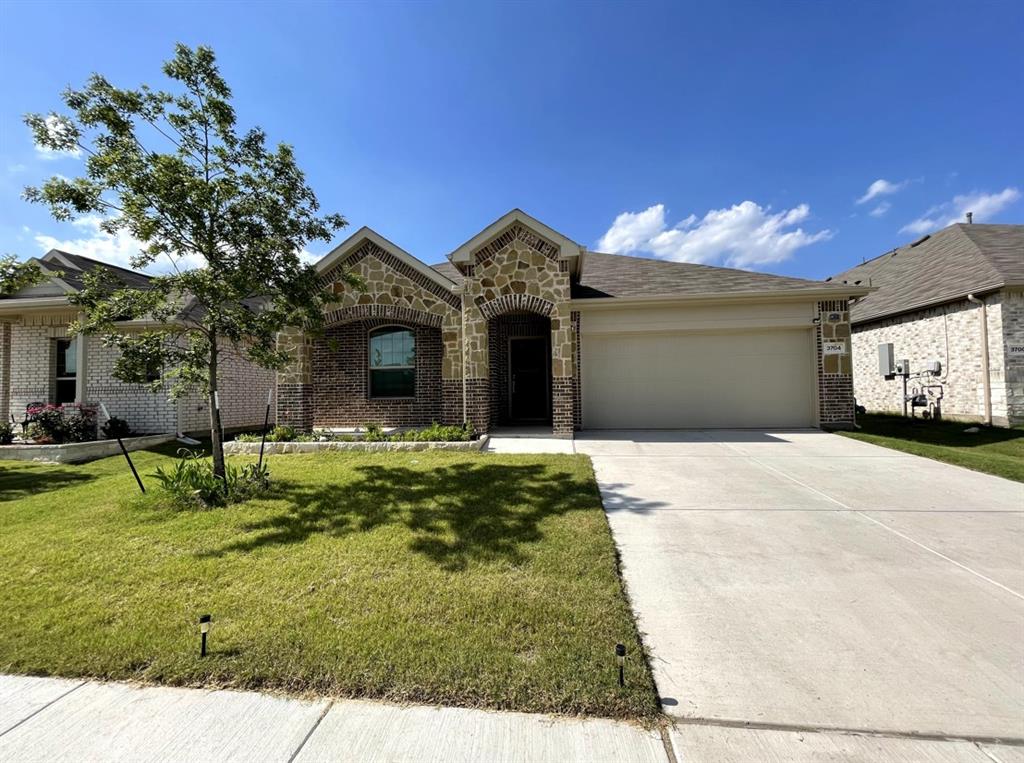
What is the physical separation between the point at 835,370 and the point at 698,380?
316 centimetres

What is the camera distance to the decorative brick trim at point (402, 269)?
10.6 meters

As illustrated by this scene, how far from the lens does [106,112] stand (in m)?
5.39

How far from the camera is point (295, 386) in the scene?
424 inches

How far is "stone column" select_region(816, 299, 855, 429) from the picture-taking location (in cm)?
1098

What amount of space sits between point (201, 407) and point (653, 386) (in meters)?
12.5

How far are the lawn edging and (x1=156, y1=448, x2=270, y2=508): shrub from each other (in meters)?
2.57

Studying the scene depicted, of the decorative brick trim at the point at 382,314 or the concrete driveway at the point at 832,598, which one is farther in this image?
the decorative brick trim at the point at 382,314

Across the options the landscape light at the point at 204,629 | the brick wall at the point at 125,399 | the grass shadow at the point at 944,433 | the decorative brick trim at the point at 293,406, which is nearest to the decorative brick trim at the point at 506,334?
the decorative brick trim at the point at 293,406

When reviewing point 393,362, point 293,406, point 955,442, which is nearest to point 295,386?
point 293,406

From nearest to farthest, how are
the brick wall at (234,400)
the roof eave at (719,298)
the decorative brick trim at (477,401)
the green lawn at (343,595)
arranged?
the green lawn at (343,595)
the decorative brick trim at (477,401)
the roof eave at (719,298)
the brick wall at (234,400)

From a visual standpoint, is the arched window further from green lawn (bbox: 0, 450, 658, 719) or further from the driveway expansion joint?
the driveway expansion joint

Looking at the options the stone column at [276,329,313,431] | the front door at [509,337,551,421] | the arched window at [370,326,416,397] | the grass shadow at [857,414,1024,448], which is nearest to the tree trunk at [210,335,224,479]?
the stone column at [276,329,313,431]

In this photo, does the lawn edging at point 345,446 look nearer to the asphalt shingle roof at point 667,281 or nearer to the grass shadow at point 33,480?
the grass shadow at point 33,480

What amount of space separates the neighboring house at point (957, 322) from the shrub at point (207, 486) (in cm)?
1459
